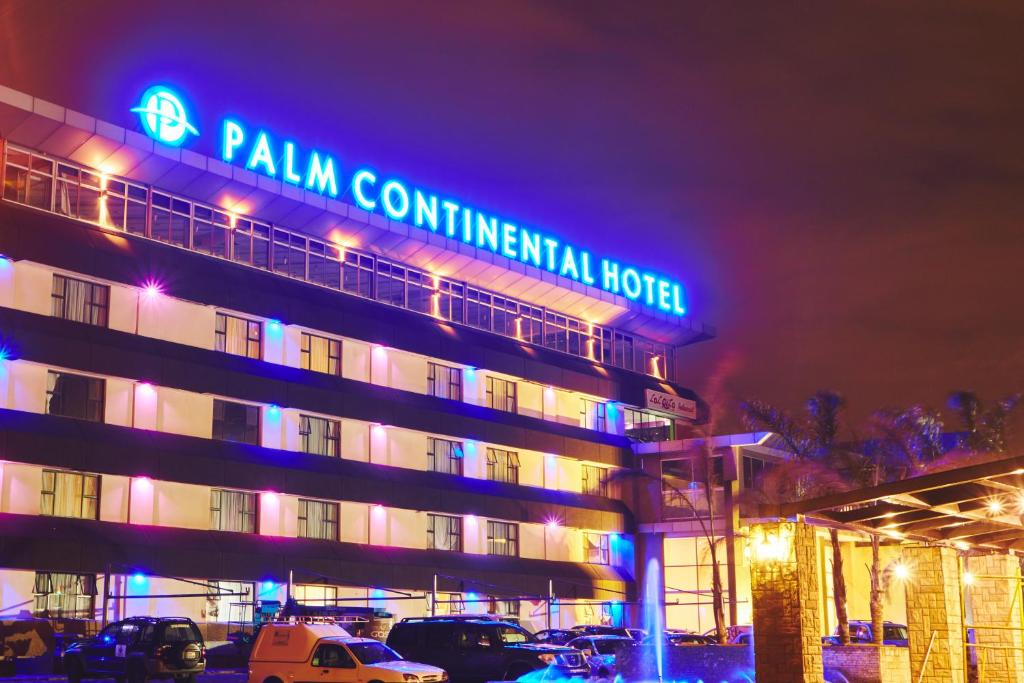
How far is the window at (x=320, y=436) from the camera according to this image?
2354 inches

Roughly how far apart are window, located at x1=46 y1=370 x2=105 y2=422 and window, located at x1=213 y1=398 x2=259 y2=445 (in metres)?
5.94

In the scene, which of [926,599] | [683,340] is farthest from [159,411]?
[683,340]

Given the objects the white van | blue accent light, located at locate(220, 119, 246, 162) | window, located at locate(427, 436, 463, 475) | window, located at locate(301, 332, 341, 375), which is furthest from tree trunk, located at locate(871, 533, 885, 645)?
blue accent light, located at locate(220, 119, 246, 162)

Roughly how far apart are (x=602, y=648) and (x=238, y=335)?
24547 mm

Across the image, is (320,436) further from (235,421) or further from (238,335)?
(238,335)

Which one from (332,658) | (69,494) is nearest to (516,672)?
(332,658)

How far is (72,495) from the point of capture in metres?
49.7

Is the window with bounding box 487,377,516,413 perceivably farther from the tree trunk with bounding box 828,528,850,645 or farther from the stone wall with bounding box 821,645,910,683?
the stone wall with bounding box 821,645,910,683

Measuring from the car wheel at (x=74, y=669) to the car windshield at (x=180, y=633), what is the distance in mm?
2859

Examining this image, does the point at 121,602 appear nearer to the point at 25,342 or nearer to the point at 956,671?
the point at 25,342

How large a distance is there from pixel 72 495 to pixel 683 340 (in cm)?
4821

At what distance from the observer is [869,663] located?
33969 millimetres

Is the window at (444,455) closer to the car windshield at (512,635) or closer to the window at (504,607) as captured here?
the window at (504,607)

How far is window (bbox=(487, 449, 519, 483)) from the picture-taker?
70.0 m
